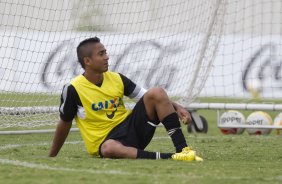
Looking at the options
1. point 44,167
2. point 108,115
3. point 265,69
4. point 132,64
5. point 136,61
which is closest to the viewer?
point 44,167

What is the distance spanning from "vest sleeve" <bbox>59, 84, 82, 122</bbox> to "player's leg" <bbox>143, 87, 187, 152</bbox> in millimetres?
593

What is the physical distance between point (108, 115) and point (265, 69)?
6.69 meters

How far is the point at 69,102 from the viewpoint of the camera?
6617 mm

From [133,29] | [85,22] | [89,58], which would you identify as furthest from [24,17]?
[89,58]

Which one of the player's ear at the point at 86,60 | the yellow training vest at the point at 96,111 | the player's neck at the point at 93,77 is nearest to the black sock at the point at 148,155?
the yellow training vest at the point at 96,111

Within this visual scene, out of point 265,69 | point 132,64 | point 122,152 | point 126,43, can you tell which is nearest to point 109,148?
point 122,152

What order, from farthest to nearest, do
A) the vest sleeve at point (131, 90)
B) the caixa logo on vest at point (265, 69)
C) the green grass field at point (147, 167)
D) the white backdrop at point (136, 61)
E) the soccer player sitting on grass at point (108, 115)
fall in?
the caixa logo on vest at point (265, 69), the white backdrop at point (136, 61), the vest sleeve at point (131, 90), the soccer player sitting on grass at point (108, 115), the green grass field at point (147, 167)

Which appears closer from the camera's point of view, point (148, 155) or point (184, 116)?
point (184, 116)

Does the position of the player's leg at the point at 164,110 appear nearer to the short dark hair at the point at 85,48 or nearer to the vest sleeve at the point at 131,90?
the vest sleeve at the point at 131,90

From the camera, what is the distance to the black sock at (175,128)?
6.50 m

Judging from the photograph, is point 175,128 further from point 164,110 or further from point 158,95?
point 158,95

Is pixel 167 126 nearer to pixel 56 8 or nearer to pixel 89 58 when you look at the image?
pixel 89 58

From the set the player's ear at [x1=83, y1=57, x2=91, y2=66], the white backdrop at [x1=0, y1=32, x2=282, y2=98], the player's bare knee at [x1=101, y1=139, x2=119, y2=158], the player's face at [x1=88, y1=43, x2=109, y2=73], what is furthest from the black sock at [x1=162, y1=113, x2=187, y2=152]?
the white backdrop at [x1=0, y1=32, x2=282, y2=98]

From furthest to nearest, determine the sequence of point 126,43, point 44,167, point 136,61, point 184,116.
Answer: point 136,61
point 126,43
point 184,116
point 44,167
